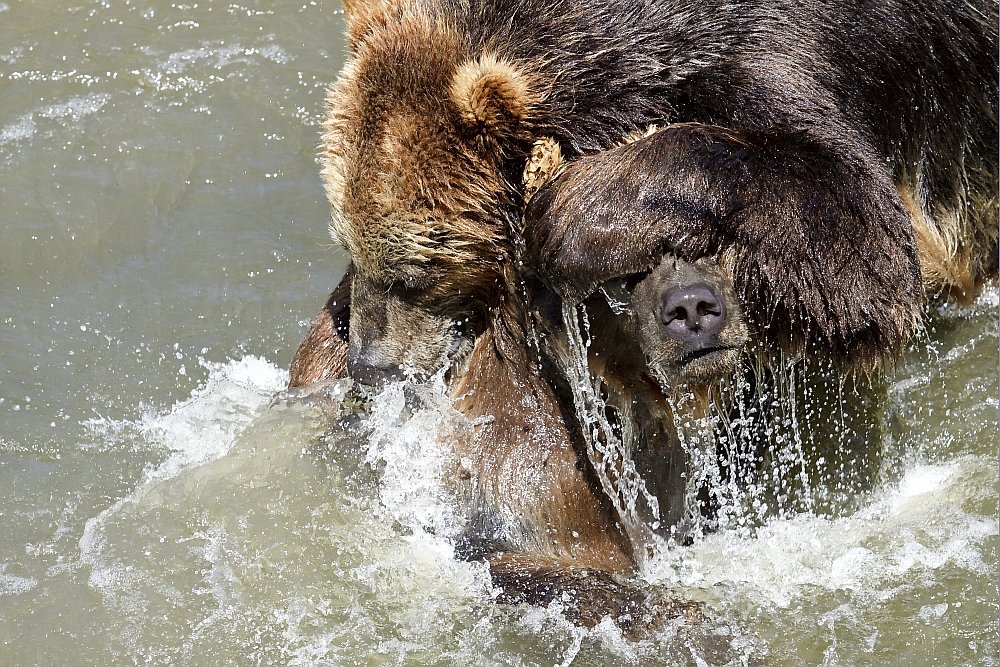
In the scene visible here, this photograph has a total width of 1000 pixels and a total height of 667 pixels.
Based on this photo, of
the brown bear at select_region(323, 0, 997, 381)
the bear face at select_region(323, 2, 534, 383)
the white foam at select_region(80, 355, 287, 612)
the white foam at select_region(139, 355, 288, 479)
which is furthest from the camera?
the white foam at select_region(139, 355, 288, 479)

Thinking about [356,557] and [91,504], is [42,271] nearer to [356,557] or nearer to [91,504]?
[91,504]

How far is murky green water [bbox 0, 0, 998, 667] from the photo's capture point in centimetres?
448

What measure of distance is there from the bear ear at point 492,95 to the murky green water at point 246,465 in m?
1.37

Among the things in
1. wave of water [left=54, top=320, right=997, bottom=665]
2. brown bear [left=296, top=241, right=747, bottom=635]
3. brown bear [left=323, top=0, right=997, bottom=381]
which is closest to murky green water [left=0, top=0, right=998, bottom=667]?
wave of water [left=54, top=320, right=997, bottom=665]

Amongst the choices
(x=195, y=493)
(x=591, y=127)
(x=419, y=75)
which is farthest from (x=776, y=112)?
(x=195, y=493)

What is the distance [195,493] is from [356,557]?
0.85 m

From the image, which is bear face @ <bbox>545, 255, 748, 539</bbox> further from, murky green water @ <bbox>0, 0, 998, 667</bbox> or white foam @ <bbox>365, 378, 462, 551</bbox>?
white foam @ <bbox>365, 378, 462, 551</bbox>

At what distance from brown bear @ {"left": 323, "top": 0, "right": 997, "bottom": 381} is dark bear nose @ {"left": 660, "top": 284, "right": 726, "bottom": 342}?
111mm

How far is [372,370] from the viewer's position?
492 cm

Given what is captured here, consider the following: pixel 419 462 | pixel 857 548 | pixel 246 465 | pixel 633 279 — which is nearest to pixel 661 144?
pixel 633 279

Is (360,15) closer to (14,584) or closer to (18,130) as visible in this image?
(14,584)

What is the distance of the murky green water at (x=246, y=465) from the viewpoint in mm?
4477

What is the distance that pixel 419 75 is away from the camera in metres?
4.34

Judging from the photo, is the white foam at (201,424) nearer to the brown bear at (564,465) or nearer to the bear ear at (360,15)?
the brown bear at (564,465)
